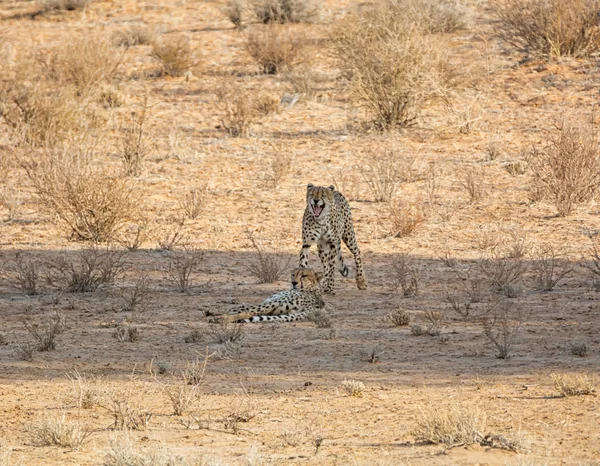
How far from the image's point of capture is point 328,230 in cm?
1098

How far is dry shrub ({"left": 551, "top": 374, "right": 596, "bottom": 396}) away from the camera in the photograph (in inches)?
291

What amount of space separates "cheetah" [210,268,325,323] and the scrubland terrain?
0.14 m

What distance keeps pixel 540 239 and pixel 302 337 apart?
15.7 feet

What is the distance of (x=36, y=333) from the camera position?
29.9 feet

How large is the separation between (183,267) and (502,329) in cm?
360

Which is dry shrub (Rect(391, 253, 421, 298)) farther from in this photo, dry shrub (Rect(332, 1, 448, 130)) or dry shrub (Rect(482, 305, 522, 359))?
dry shrub (Rect(332, 1, 448, 130))

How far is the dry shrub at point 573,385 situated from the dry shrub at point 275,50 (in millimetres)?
15875

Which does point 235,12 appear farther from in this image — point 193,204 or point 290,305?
point 290,305

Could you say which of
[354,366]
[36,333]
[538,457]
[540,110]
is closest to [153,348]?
[36,333]

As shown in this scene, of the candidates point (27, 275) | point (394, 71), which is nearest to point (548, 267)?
point (27, 275)

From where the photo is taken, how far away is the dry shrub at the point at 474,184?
591 inches

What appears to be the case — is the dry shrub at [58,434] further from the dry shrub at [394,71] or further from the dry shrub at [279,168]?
the dry shrub at [394,71]

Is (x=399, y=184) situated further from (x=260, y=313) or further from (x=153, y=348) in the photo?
(x=153, y=348)

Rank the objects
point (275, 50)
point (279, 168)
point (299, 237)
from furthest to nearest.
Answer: point (275, 50)
point (279, 168)
point (299, 237)
